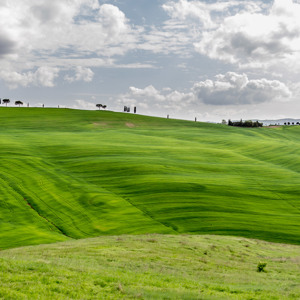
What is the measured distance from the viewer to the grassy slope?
33.6 meters

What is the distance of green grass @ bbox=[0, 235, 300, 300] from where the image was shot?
43.4ft

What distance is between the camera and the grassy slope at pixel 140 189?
33562mm

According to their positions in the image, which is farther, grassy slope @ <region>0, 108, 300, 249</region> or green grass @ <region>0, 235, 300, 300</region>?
grassy slope @ <region>0, 108, 300, 249</region>

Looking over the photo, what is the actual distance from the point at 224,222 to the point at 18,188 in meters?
24.3

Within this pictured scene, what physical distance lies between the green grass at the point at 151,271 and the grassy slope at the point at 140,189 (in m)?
7.72

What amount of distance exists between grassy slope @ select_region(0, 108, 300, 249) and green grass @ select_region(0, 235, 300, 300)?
7719 mm

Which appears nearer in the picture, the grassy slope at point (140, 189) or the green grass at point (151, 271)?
the green grass at point (151, 271)

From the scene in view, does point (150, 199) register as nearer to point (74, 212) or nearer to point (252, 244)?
→ point (74, 212)

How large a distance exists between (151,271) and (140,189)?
83.0ft

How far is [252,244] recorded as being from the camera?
28.6 metres

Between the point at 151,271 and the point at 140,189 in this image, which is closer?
the point at 151,271

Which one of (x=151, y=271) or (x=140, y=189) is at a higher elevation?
(x=151, y=271)

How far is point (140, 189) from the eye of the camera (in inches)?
1668

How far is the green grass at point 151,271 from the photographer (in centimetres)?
1323
